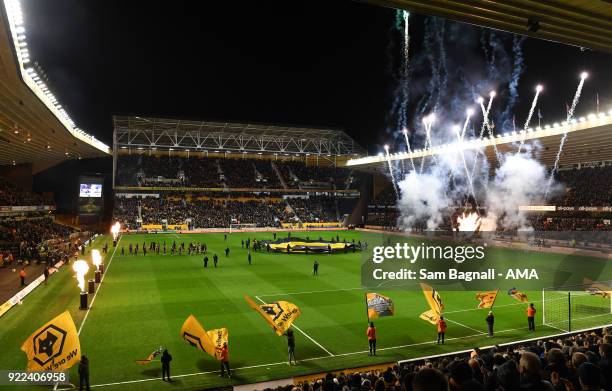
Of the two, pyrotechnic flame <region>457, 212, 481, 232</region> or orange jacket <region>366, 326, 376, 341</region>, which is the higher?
pyrotechnic flame <region>457, 212, 481, 232</region>

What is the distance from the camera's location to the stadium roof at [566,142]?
3609 cm

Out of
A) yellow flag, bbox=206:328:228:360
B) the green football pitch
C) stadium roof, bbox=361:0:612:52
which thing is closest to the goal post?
the green football pitch

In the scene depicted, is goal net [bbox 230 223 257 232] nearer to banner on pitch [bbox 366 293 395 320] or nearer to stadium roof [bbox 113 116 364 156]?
stadium roof [bbox 113 116 364 156]

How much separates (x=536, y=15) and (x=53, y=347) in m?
14.9

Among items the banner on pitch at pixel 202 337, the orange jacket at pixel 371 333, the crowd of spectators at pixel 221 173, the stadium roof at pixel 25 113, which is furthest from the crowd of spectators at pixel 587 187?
the stadium roof at pixel 25 113

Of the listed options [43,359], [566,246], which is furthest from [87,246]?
[566,246]

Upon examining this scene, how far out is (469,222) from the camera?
191 ft

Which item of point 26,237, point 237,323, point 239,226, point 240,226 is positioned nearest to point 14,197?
point 26,237

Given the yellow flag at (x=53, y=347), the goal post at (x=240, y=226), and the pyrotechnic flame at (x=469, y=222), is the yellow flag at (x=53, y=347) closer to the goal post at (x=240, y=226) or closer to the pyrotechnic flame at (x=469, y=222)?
the pyrotechnic flame at (x=469, y=222)

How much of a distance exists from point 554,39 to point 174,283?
2329 cm

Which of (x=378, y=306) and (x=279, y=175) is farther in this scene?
(x=279, y=175)

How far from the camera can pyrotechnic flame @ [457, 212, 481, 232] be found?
5709 cm

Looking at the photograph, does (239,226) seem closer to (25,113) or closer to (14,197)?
(14,197)

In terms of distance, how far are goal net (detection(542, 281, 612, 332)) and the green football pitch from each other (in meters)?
0.23
